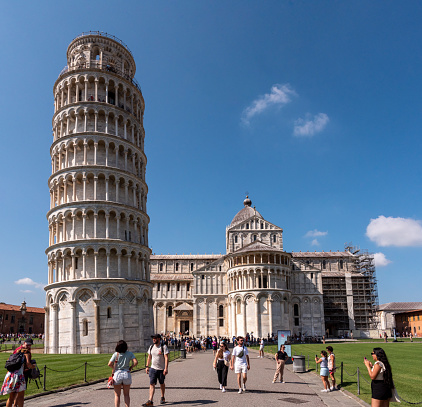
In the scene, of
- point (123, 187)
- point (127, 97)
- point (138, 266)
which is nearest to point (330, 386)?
point (138, 266)

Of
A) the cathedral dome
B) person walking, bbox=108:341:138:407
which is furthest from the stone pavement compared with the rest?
the cathedral dome

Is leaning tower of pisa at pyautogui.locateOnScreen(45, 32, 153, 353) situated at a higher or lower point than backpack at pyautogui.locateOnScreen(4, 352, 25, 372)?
higher

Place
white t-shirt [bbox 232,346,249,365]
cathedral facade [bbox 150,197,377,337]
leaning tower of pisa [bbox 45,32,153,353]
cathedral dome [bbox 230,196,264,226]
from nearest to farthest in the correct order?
white t-shirt [bbox 232,346,249,365], leaning tower of pisa [bbox 45,32,153,353], cathedral facade [bbox 150,197,377,337], cathedral dome [bbox 230,196,264,226]

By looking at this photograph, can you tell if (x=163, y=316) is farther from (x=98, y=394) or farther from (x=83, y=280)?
(x=98, y=394)

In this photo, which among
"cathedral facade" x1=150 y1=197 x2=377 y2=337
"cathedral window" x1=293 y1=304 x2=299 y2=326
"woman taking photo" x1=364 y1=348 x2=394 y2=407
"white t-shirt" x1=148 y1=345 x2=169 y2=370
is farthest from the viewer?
"cathedral window" x1=293 y1=304 x2=299 y2=326

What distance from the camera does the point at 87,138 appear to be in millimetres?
46344

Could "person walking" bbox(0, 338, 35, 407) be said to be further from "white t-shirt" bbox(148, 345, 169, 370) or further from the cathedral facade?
the cathedral facade

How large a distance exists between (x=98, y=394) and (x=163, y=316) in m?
68.8

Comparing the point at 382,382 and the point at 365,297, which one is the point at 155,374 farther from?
the point at 365,297

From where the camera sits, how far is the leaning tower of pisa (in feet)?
138

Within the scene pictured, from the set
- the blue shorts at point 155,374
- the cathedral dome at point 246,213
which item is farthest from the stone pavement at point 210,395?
the cathedral dome at point 246,213

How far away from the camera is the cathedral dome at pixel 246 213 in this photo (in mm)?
85438

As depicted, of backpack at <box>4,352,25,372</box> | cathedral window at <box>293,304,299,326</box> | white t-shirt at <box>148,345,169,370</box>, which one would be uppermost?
backpack at <box>4,352,25,372</box>

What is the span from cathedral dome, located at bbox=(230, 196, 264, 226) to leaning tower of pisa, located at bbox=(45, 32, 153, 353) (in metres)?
37.6
